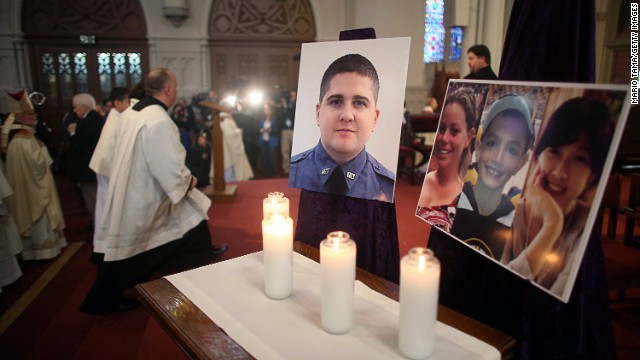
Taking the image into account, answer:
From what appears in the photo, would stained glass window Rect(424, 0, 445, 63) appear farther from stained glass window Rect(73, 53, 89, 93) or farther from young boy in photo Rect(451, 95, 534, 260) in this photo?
young boy in photo Rect(451, 95, 534, 260)

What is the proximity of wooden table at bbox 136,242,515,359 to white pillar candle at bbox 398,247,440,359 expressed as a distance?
0.21 metres

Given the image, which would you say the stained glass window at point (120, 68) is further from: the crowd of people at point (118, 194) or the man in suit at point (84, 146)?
the man in suit at point (84, 146)

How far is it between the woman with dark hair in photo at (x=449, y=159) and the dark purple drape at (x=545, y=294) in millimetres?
185

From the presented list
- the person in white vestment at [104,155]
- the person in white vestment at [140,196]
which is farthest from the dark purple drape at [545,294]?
the person in white vestment at [104,155]

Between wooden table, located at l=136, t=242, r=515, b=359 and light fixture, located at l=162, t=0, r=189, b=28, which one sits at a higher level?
light fixture, located at l=162, t=0, r=189, b=28

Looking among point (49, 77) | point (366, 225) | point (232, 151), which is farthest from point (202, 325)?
point (49, 77)

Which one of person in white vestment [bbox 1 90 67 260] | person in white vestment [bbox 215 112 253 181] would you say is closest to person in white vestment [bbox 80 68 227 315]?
person in white vestment [bbox 1 90 67 260]

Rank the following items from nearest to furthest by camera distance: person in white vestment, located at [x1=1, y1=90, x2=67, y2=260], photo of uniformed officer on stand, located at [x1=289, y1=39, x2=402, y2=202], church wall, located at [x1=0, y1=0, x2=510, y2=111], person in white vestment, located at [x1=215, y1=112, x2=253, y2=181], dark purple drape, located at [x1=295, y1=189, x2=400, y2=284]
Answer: photo of uniformed officer on stand, located at [x1=289, y1=39, x2=402, y2=202]
dark purple drape, located at [x1=295, y1=189, x2=400, y2=284]
person in white vestment, located at [x1=1, y1=90, x2=67, y2=260]
person in white vestment, located at [x1=215, y1=112, x2=253, y2=181]
church wall, located at [x1=0, y1=0, x2=510, y2=111]

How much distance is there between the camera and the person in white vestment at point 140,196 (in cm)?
295

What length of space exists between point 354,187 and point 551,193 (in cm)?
82

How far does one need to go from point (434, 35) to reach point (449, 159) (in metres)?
10.4

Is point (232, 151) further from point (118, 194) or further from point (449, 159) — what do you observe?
point (449, 159)

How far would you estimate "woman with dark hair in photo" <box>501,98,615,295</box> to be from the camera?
93 cm

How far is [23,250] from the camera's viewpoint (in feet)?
13.2
